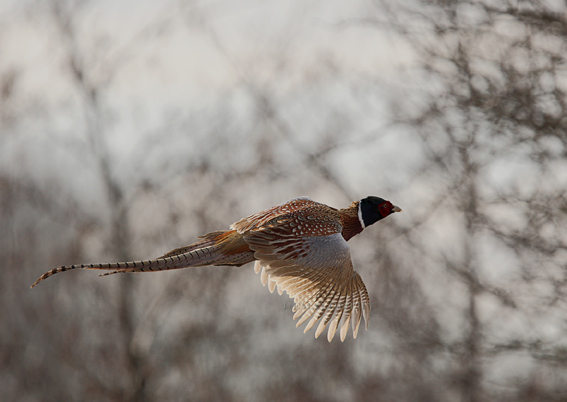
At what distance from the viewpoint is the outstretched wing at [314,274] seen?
4730 mm

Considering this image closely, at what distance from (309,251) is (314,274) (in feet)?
0.94

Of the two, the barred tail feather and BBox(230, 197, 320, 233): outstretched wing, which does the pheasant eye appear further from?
the barred tail feather

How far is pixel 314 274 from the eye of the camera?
5.05 metres

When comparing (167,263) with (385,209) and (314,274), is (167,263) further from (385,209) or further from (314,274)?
(385,209)

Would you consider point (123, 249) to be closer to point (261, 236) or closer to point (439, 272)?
point (439, 272)

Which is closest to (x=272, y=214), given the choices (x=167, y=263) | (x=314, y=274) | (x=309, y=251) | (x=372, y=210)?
(x=309, y=251)

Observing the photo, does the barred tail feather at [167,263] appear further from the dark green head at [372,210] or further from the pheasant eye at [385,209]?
the pheasant eye at [385,209]

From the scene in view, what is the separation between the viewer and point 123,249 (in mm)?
16609

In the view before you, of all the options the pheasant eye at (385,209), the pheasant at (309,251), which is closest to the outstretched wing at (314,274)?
the pheasant at (309,251)

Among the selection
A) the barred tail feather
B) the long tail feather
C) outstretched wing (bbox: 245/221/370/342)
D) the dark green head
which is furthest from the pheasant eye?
the barred tail feather

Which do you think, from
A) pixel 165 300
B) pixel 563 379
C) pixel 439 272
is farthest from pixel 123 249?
pixel 563 379

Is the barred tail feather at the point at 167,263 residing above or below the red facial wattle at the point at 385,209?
below

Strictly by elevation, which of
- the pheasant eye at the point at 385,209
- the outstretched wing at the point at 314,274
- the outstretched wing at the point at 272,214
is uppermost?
the outstretched wing at the point at 272,214

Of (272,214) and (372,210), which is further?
(272,214)
